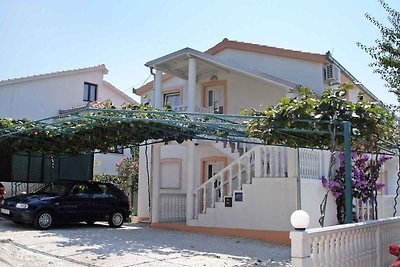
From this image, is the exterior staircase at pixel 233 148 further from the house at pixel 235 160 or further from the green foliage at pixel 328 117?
the green foliage at pixel 328 117

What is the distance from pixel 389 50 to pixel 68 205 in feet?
34.0

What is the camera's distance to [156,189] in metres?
15.9

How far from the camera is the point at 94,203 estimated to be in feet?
48.0

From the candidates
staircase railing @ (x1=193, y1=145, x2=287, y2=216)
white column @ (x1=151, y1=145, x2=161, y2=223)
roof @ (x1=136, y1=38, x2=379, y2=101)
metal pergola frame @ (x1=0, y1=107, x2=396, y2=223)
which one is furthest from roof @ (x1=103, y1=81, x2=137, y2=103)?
staircase railing @ (x1=193, y1=145, x2=287, y2=216)

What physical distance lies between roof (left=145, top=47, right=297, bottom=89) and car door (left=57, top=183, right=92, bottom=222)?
5.26 metres

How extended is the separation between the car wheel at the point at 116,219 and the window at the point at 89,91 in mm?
14654

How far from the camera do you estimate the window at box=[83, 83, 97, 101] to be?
28.3 m

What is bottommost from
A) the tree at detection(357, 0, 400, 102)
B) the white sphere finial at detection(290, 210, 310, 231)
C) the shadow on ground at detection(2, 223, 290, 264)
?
the shadow on ground at detection(2, 223, 290, 264)

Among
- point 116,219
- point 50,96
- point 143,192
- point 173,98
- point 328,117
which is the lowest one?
point 116,219

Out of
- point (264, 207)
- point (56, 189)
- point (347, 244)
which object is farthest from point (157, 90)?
point (347, 244)

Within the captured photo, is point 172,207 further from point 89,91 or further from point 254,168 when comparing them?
point 89,91

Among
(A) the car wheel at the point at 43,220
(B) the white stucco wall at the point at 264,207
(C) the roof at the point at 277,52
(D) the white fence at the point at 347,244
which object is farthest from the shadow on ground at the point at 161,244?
(C) the roof at the point at 277,52

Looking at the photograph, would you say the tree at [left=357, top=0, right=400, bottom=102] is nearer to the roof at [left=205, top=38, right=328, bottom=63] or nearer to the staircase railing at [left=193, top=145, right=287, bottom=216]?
the staircase railing at [left=193, top=145, right=287, bottom=216]

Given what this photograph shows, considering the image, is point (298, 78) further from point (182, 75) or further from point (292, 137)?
point (292, 137)
